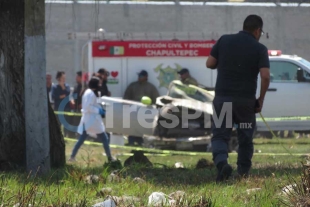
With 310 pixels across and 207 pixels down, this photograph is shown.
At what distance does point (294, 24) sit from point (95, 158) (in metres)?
4.26

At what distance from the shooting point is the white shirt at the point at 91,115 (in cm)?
1283

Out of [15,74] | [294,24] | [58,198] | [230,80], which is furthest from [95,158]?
[58,198]

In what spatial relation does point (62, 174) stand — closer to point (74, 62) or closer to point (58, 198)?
point (58, 198)

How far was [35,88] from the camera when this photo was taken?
26.0 ft

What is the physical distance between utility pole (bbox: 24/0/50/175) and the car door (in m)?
7.80

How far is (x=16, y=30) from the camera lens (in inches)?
332

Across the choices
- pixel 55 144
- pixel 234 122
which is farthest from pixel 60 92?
pixel 234 122

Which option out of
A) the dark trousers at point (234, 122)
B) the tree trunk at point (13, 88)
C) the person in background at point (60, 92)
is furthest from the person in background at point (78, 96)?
the dark trousers at point (234, 122)

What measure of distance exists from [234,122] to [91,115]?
5681 mm

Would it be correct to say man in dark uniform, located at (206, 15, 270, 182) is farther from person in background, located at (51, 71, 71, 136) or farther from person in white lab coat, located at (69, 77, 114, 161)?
person in background, located at (51, 71, 71, 136)

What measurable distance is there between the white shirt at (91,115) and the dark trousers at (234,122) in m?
5.44

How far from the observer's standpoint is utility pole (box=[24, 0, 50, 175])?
25.8 feet

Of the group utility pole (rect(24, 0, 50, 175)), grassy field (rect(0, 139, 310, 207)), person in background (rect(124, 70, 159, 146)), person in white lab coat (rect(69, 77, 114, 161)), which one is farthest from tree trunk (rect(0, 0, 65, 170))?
person in background (rect(124, 70, 159, 146))

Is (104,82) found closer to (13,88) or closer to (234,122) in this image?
(13,88)
